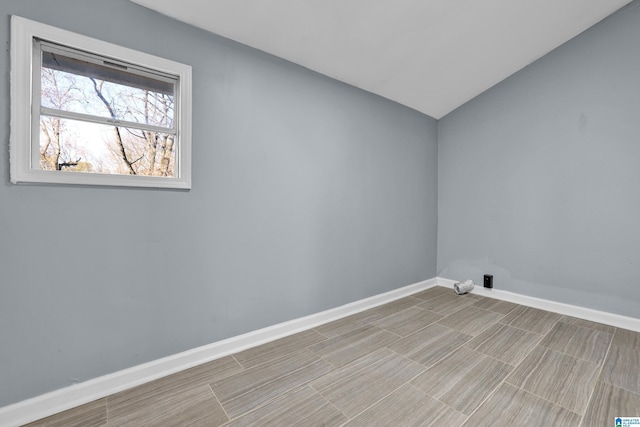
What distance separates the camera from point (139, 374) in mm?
1603

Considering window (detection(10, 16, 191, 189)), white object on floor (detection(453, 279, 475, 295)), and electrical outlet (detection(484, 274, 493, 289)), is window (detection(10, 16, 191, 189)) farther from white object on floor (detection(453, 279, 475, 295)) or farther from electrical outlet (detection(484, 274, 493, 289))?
electrical outlet (detection(484, 274, 493, 289))

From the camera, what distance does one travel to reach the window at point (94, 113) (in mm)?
1325

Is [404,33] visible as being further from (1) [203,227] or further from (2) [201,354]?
(2) [201,354]

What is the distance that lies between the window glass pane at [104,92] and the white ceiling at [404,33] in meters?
0.42

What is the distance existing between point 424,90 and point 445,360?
2.45 m

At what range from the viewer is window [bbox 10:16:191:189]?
1.33 meters

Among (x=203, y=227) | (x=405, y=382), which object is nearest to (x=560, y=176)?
(x=405, y=382)

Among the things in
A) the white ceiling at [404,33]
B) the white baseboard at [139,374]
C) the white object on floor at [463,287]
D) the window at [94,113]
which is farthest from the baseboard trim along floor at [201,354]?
the white ceiling at [404,33]

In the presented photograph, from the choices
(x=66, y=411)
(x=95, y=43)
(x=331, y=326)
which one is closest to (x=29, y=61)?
(x=95, y=43)

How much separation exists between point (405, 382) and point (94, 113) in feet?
7.37

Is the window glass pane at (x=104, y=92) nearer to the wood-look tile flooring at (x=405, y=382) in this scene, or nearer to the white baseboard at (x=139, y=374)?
the white baseboard at (x=139, y=374)

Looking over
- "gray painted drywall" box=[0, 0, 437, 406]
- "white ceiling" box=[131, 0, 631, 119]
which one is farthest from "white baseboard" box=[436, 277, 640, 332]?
"white ceiling" box=[131, 0, 631, 119]

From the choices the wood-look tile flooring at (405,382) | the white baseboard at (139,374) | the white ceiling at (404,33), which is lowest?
the wood-look tile flooring at (405,382)

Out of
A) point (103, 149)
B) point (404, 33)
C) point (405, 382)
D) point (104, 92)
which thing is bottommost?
point (405, 382)
